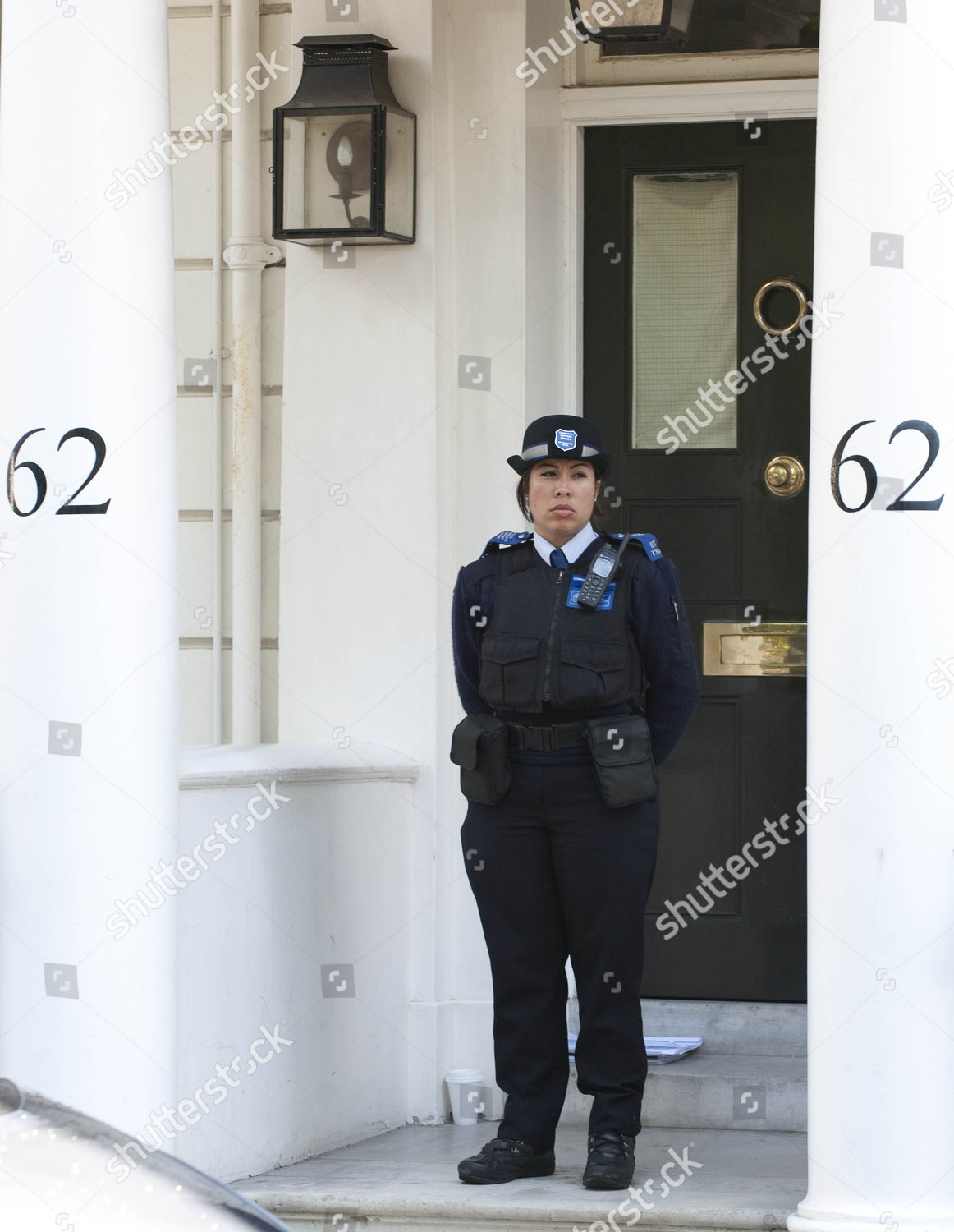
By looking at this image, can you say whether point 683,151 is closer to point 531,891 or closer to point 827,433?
point 827,433

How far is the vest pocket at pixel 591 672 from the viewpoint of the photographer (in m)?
4.05

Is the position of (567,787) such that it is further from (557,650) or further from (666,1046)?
(666,1046)

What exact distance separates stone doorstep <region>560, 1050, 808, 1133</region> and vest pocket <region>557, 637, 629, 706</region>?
1.18 m

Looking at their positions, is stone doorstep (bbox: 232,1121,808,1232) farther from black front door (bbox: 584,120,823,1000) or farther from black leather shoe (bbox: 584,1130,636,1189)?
black front door (bbox: 584,120,823,1000)

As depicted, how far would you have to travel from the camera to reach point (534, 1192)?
409 centimetres

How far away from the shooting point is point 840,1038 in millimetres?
3586

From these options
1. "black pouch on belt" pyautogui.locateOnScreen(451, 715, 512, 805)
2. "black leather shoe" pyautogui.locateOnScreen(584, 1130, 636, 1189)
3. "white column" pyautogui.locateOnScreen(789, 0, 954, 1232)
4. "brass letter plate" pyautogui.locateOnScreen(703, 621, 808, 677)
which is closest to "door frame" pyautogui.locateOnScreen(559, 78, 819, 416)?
"brass letter plate" pyautogui.locateOnScreen(703, 621, 808, 677)

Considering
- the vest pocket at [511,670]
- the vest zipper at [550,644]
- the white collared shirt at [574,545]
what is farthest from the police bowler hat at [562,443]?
the vest pocket at [511,670]

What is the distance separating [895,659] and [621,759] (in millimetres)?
743

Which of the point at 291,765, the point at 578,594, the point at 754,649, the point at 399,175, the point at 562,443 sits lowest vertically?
the point at 291,765

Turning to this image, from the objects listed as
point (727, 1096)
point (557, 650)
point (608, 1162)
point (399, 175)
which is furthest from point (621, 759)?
point (399, 175)

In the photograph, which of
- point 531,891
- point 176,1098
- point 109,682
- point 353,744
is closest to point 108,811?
point 109,682

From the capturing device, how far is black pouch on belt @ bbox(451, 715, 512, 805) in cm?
413

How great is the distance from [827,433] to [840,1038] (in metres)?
1.20
